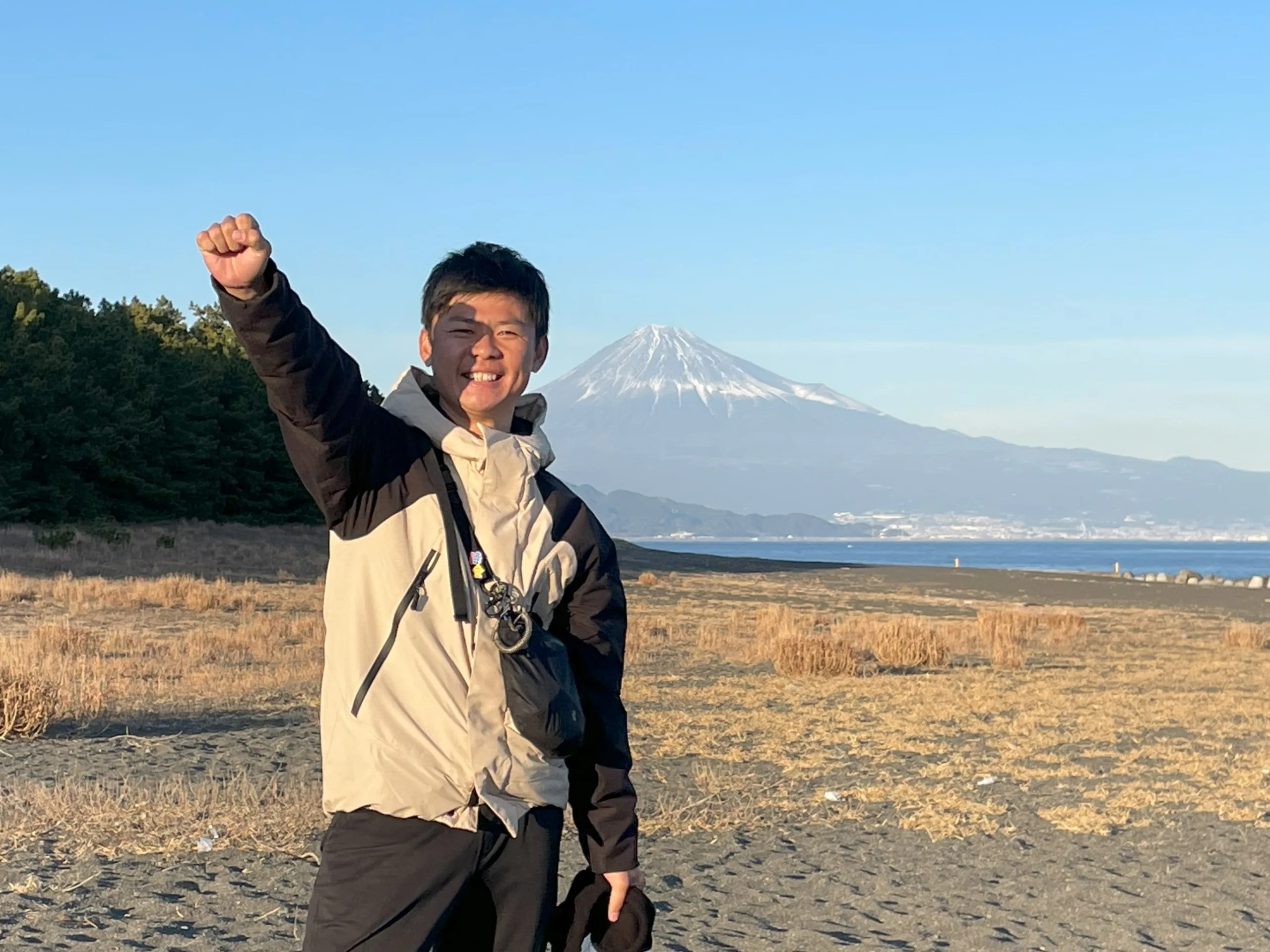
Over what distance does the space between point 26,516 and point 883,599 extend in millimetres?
23210

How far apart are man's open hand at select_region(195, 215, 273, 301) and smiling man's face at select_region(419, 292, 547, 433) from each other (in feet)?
1.75

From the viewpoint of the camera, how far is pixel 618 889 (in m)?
2.48

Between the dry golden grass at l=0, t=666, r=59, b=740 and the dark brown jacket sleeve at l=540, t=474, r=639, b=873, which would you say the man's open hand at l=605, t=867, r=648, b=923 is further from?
the dry golden grass at l=0, t=666, r=59, b=740

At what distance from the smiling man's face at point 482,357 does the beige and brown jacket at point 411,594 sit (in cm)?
9

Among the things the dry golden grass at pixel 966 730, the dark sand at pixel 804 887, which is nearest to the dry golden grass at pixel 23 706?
the dark sand at pixel 804 887

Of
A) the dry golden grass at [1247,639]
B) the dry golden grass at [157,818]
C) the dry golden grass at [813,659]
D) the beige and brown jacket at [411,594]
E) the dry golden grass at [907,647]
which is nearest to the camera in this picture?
the beige and brown jacket at [411,594]

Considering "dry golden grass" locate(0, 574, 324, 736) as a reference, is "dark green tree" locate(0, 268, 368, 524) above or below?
above

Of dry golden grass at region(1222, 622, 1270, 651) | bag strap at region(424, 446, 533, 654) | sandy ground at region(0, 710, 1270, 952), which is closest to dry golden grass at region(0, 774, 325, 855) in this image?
sandy ground at region(0, 710, 1270, 952)

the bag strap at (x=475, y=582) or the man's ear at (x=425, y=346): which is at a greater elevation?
the man's ear at (x=425, y=346)

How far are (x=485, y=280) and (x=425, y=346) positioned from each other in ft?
0.63

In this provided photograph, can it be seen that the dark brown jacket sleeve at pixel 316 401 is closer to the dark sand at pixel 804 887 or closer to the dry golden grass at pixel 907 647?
the dark sand at pixel 804 887

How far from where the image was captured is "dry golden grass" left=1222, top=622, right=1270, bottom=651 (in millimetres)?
19062

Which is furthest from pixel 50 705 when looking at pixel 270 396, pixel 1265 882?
pixel 270 396

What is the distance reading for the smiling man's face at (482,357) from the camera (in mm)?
2428
